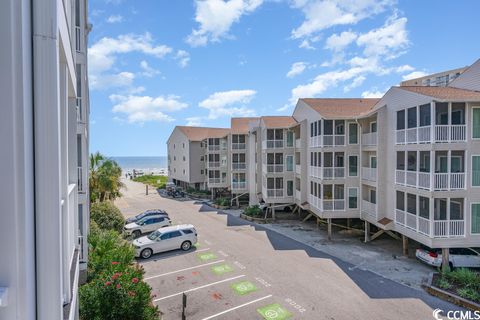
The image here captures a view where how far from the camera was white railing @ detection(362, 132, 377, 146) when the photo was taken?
1967 centimetres

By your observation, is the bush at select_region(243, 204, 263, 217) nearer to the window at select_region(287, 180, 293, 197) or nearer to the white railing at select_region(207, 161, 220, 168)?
the window at select_region(287, 180, 293, 197)

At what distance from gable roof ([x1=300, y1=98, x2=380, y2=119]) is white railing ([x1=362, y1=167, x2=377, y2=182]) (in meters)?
3.79

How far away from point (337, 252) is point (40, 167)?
19460mm

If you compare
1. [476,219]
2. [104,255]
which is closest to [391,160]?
[476,219]

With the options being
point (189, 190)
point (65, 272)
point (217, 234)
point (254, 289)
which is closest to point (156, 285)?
point (254, 289)

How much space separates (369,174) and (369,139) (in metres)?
2.34

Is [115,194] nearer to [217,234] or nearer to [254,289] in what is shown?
[217,234]

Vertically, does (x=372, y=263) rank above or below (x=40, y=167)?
below

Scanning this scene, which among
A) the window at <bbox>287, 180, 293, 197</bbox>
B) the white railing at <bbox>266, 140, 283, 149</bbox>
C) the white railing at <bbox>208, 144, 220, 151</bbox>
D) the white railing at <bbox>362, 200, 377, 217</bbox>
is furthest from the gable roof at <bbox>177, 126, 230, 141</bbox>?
the white railing at <bbox>362, 200, 377, 217</bbox>

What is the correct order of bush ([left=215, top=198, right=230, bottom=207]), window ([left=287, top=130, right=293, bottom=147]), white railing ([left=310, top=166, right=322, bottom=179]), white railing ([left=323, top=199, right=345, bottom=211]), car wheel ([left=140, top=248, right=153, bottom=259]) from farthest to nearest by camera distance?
1. bush ([left=215, top=198, right=230, bottom=207])
2. window ([left=287, top=130, right=293, bottom=147])
3. white railing ([left=310, top=166, right=322, bottom=179])
4. white railing ([left=323, top=199, right=345, bottom=211])
5. car wheel ([left=140, top=248, right=153, bottom=259])

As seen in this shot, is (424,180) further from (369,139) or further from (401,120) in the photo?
(369,139)

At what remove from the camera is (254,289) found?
13828 millimetres

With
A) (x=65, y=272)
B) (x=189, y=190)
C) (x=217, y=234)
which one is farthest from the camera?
(x=189, y=190)

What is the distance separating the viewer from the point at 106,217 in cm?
1995
